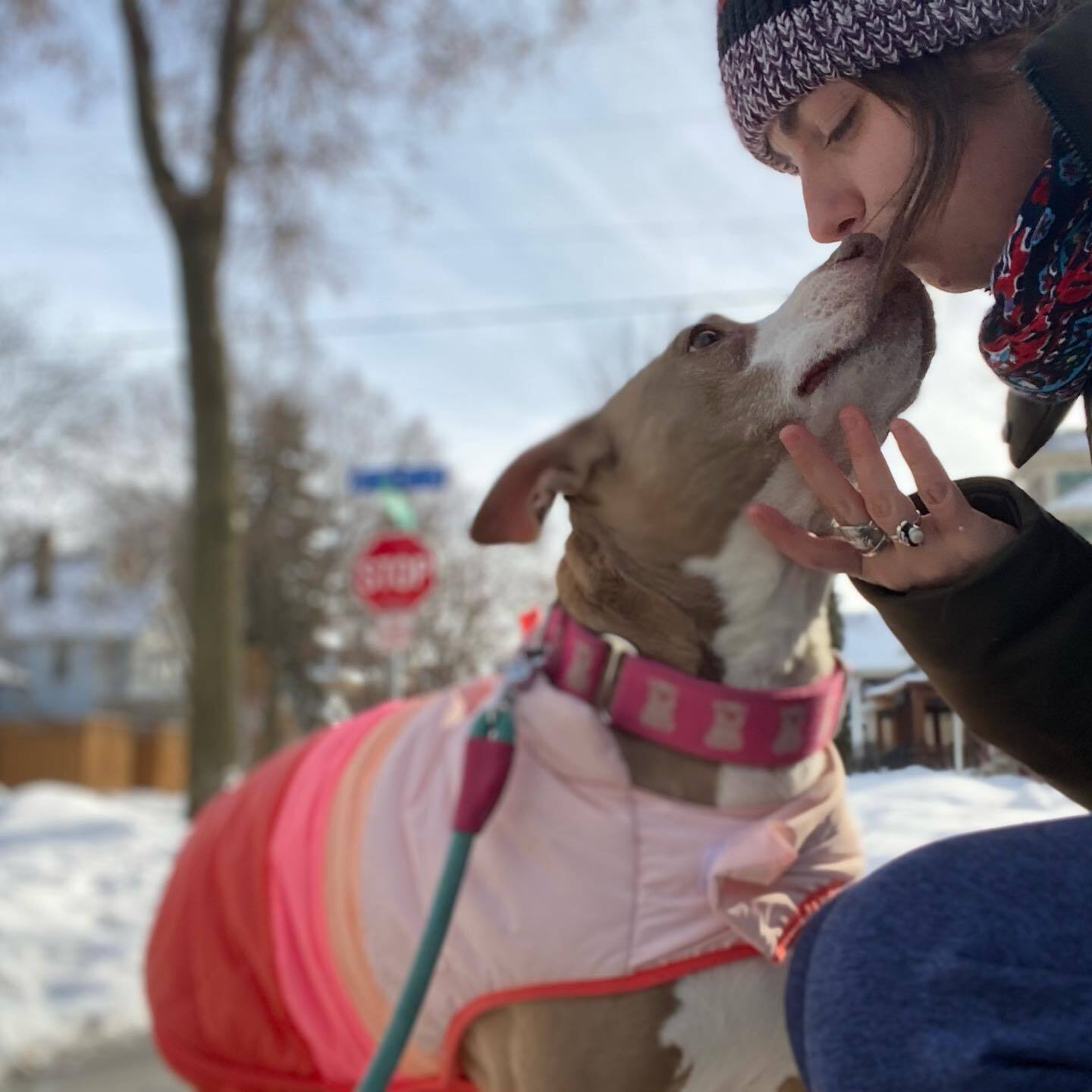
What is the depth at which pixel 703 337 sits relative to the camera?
1.83 metres

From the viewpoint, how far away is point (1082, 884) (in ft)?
3.84

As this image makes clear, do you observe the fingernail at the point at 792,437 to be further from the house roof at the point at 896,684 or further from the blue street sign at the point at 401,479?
the blue street sign at the point at 401,479

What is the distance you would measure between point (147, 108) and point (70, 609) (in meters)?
33.2

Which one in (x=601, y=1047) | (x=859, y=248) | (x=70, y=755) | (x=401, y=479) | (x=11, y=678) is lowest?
(x=11, y=678)

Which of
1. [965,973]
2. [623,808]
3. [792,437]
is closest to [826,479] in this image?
[792,437]

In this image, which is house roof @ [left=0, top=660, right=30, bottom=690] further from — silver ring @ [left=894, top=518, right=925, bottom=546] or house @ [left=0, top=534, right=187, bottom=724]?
silver ring @ [left=894, top=518, right=925, bottom=546]

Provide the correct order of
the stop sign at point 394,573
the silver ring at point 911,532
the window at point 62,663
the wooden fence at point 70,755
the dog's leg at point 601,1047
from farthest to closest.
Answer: the window at point 62,663
the wooden fence at point 70,755
the stop sign at point 394,573
the dog's leg at point 601,1047
the silver ring at point 911,532

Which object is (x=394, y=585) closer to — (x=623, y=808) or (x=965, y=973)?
(x=623, y=808)

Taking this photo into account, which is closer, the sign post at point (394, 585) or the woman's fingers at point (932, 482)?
the woman's fingers at point (932, 482)

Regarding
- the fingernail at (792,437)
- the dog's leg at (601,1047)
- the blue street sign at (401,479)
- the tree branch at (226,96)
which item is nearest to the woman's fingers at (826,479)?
the fingernail at (792,437)

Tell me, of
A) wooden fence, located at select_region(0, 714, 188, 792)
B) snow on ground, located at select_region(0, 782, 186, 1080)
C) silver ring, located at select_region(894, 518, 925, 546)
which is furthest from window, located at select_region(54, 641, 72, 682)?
silver ring, located at select_region(894, 518, 925, 546)

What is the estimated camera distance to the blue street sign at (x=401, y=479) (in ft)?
17.0

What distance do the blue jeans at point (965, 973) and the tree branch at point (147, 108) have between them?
785 cm

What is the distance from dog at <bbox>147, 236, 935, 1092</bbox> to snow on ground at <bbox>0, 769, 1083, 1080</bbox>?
22cm
